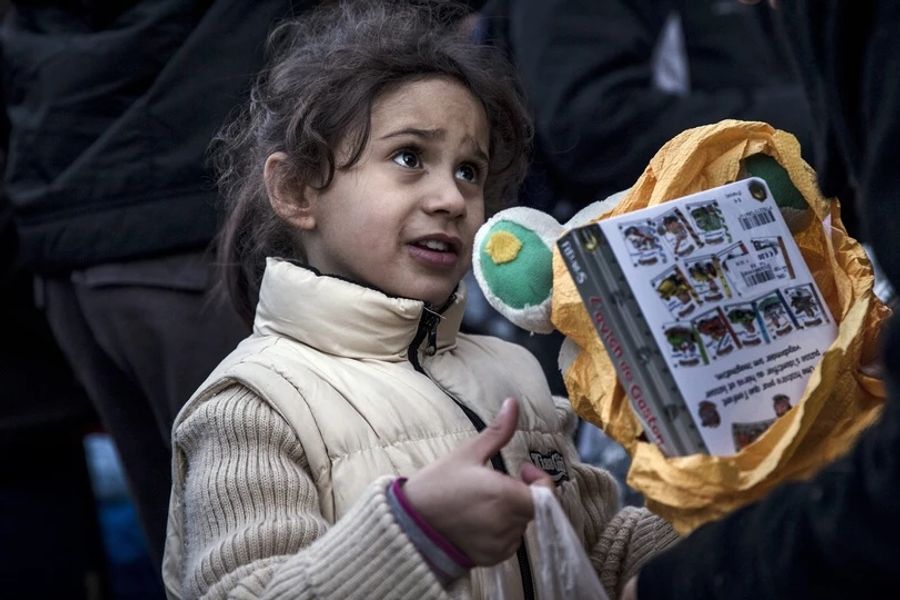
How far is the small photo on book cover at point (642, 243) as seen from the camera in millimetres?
1560

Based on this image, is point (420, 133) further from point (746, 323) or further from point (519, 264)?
point (746, 323)

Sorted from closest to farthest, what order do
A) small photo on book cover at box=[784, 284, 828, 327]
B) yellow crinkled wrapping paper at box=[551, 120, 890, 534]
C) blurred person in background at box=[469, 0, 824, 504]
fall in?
yellow crinkled wrapping paper at box=[551, 120, 890, 534] < small photo on book cover at box=[784, 284, 828, 327] < blurred person in background at box=[469, 0, 824, 504]

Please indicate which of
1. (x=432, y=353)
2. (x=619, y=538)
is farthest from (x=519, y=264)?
(x=619, y=538)

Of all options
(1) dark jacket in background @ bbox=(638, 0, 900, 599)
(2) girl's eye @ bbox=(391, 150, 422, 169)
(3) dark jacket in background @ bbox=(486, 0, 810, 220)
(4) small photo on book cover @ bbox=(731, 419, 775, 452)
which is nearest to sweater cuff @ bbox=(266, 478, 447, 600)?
(1) dark jacket in background @ bbox=(638, 0, 900, 599)

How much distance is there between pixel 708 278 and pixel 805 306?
14 cm

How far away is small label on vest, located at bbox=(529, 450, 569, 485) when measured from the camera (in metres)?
2.00

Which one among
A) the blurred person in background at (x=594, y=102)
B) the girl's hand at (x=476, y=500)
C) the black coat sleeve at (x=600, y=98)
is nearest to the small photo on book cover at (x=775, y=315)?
the girl's hand at (x=476, y=500)

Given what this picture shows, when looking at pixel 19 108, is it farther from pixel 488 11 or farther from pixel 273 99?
pixel 488 11

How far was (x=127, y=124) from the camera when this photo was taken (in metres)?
2.62

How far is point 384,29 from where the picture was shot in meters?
2.25

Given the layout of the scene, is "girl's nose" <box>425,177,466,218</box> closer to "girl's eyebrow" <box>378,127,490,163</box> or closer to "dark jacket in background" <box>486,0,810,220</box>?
"girl's eyebrow" <box>378,127,490,163</box>

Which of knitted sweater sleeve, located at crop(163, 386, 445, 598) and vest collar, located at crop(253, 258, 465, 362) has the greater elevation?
vest collar, located at crop(253, 258, 465, 362)

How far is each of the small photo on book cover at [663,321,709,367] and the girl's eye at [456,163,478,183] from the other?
Result: 635mm

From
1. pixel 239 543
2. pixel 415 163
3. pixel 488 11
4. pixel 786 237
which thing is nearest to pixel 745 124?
pixel 786 237
